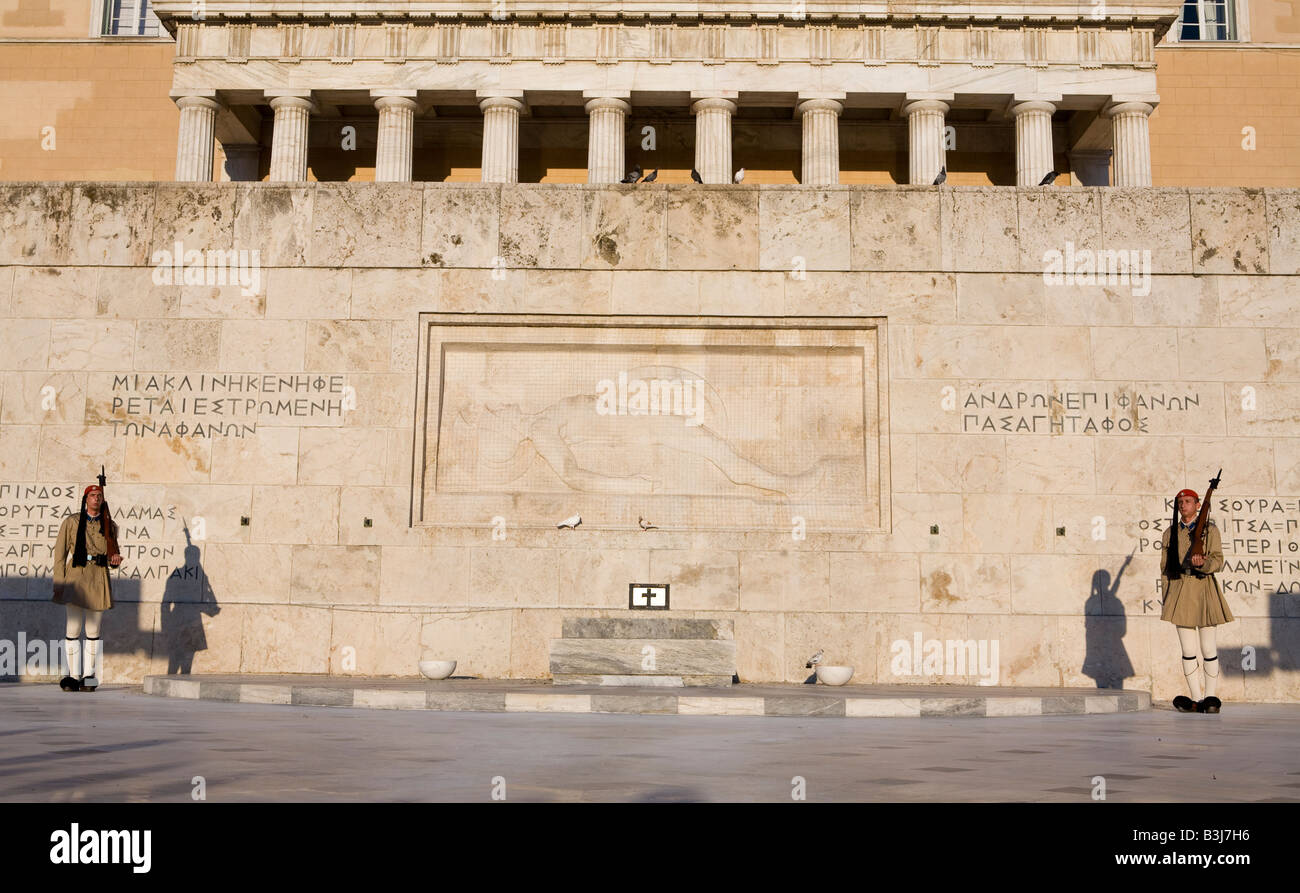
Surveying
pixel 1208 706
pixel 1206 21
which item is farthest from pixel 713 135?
pixel 1208 706

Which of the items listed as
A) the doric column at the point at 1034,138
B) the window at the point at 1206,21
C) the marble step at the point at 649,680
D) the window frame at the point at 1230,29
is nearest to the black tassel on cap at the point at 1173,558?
the marble step at the point at 649,680

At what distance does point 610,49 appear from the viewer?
165 ft

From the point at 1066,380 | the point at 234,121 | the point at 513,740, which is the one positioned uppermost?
the point at 234,121

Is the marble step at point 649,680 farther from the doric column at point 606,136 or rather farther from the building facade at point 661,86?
the building facade at point 661,86

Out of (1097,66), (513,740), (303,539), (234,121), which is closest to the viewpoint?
(513,740)

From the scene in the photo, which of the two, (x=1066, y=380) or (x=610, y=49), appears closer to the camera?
(x=1066, y=380)

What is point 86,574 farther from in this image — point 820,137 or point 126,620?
point 820,137

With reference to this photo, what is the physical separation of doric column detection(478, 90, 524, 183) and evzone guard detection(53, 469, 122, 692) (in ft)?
117

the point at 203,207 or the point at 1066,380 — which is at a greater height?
the point at 203,207

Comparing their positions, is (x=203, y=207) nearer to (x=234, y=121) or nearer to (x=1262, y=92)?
(x=234, y=121)

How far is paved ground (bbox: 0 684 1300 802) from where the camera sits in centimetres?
632
